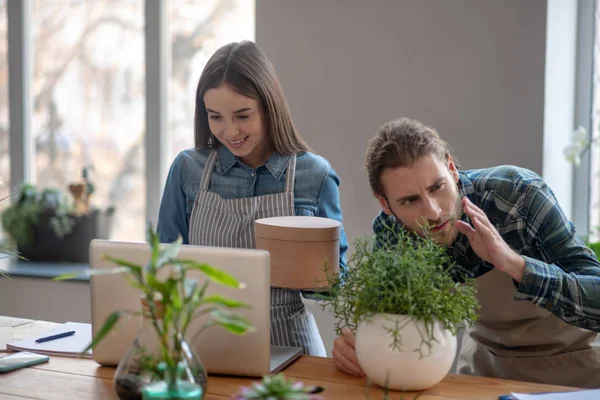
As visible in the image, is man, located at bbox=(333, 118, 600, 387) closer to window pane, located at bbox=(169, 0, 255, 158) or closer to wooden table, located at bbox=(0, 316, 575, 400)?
wooden table, located at bbox=(0, 316, 575, 400)

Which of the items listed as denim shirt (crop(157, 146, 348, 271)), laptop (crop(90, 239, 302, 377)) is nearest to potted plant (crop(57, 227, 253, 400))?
laptop (crop(90, 239, 302, 377))

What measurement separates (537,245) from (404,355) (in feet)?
2.05

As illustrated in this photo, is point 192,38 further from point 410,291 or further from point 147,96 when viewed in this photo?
point 410,291

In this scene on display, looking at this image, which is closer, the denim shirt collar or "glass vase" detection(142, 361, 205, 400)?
"glass vase" detection(142, 361, 205, 400)

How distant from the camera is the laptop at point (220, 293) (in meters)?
1.35

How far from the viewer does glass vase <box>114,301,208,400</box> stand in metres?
1.09

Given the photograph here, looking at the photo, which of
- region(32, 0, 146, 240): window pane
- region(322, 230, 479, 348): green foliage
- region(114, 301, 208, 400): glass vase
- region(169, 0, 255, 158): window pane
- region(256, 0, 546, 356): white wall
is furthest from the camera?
region(32, 0, 146, 240): window pane

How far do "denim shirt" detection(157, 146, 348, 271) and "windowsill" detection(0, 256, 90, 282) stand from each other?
4.38ft

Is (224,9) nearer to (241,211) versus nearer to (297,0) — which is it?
(297,0)

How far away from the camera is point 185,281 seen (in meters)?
1.04

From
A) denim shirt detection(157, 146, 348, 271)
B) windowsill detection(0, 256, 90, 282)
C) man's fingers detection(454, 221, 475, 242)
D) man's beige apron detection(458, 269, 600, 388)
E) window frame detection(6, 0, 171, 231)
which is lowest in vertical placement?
windowsill detection(0, 256, 90, 282)

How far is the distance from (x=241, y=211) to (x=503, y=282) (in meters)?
0.73

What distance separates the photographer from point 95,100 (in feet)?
11.9

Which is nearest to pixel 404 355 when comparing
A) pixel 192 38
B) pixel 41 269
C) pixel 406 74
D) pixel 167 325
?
pixel 167 325
